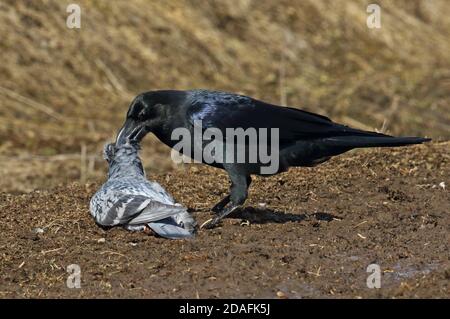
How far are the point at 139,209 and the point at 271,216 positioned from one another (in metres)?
1.15

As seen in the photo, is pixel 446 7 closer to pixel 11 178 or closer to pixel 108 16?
pixel 108 16

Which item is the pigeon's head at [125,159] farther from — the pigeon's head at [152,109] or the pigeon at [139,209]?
the pigeon's head at [152,109]

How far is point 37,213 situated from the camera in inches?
303

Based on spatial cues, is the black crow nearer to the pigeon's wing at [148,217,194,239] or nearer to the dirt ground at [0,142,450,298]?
the pigeon's wing at [148,217,194,239]

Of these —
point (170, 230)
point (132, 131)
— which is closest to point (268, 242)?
point (170, 230)

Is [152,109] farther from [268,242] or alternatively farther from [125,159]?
[268,242]

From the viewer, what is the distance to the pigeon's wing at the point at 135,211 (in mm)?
6684

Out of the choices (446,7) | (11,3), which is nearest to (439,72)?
(446,7)

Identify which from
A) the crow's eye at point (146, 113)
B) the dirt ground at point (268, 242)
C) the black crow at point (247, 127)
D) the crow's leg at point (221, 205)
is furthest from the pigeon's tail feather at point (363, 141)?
the crow's eye at point (146, 113)

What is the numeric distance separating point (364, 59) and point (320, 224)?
10.2 metres

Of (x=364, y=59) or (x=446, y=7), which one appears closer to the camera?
(x=364, y=59)

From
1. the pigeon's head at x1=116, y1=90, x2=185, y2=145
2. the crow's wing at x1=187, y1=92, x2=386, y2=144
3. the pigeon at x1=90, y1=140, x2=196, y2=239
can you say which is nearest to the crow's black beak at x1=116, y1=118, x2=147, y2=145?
the pigeon's head at x1=116, y1=90, x2=185, y2=145

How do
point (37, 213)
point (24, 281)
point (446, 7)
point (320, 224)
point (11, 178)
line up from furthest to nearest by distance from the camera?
1. point (446, 7)
2. point (11, 178)
3. point (37, 213)
4. point (320, 224)
5. point (24, 281)

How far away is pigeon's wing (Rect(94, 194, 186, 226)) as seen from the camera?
6684 millimetres
